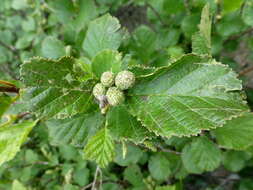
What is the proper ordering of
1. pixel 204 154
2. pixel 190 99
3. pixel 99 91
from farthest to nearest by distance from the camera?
1. pixel 204 154
2. pixel 99 91
3. pixel 190 99

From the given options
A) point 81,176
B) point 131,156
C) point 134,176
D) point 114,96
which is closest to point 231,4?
point 114,96

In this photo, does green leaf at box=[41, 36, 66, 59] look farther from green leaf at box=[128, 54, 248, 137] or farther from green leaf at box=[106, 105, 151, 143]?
green leaf at box=[128, 54, 248, 137]

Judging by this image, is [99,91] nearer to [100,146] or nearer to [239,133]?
[100,146]

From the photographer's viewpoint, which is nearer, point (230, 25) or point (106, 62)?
point (106, 62)

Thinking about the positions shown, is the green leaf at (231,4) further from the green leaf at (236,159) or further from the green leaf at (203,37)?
the green leaf at (236,159)

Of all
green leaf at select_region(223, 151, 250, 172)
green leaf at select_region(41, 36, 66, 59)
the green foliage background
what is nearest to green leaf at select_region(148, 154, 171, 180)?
the green foliage background

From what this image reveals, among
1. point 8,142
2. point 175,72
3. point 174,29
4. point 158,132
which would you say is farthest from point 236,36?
point 8,142

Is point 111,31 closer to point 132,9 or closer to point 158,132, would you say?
point 158,132
